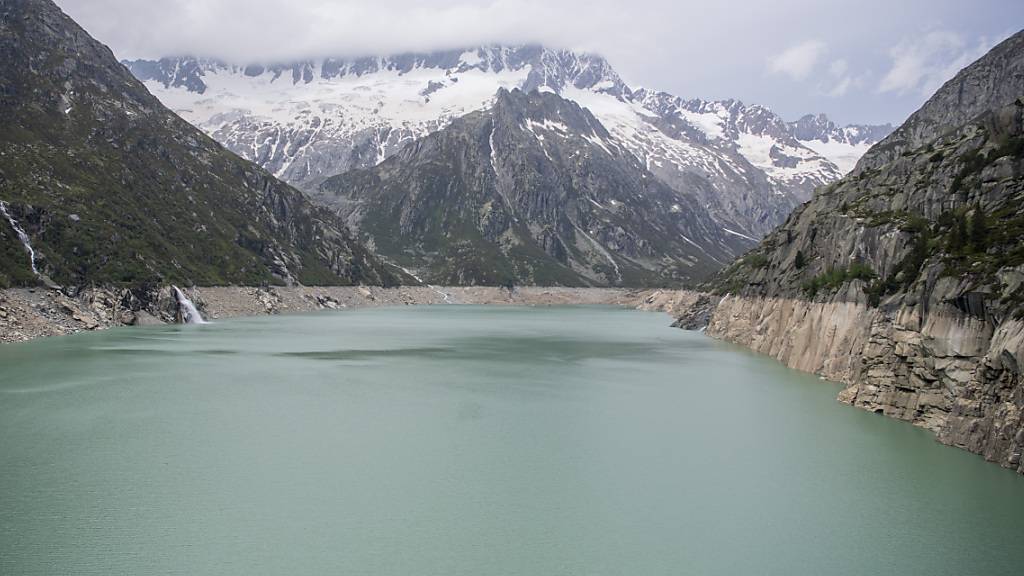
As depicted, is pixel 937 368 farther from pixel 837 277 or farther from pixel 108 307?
pixel 108 307

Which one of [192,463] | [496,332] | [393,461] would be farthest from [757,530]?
[496,332]

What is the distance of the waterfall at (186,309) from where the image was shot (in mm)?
111750

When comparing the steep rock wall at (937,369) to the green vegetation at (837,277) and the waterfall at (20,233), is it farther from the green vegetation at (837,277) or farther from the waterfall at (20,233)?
the waterfall at (20,233)

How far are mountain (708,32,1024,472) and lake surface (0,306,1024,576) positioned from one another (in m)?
2.12

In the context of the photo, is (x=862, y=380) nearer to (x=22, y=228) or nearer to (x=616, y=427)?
(x=616, y=427)

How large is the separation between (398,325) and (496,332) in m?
20.5

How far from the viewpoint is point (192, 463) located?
31.0m

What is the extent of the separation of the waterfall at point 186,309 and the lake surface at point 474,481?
56.1 metres

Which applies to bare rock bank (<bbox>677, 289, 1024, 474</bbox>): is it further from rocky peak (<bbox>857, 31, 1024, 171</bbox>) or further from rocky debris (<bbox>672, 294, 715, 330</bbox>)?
rocky peak (<bbox>857, 31, 1024, 171</bbox>)

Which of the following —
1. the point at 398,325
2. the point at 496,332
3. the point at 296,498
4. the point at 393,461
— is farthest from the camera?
the point at 398,325

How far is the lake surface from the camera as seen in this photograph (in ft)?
71.3

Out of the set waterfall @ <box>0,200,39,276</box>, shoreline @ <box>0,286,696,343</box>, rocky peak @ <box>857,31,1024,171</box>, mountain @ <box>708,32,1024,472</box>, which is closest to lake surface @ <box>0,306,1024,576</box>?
mountain @ <box>708,32,1024,472</box>

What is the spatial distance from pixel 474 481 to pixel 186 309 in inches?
3790

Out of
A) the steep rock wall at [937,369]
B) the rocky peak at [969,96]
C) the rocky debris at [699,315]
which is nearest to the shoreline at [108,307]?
the steep rock wall at [937,369]
